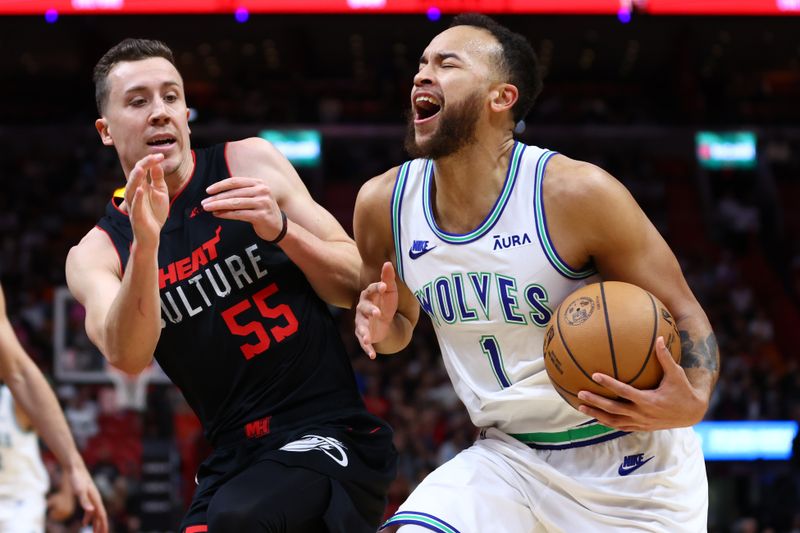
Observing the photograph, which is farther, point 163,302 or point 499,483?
point 163,302

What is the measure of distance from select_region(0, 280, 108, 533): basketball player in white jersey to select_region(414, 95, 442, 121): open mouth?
6.58 feet

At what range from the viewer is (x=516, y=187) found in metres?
3.55

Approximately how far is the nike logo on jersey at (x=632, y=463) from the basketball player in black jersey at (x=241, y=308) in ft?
2.80

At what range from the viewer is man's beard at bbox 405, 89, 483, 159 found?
3.61 metres

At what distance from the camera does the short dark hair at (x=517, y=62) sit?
3.81 meters

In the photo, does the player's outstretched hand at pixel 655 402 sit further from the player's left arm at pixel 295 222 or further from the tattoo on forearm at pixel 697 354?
the player's left arm at pixel 295 222

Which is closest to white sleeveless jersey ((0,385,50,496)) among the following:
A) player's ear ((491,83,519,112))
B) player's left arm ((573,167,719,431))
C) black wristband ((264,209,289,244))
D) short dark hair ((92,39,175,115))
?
short dark hair ((92,39,175,115))

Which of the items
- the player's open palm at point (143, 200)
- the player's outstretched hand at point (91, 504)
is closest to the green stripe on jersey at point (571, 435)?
the player's open palm at point (143, 200)

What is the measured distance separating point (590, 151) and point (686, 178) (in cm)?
246

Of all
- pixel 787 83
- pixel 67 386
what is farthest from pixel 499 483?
pixel 787 83

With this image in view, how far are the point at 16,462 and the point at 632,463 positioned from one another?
3.36 m

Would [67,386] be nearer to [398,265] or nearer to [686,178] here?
[398,265]

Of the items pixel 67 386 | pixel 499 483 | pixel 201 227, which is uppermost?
pixel 201 227

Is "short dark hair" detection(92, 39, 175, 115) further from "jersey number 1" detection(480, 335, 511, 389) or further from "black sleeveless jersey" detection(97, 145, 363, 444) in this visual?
"jersey number 1" detection(480, 335, 511, 389)
